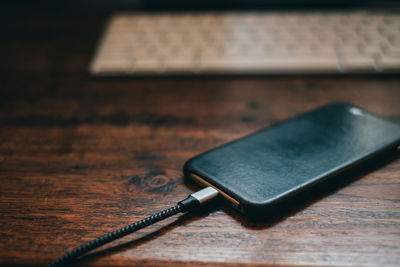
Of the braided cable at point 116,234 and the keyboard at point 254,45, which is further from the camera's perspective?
the keyboard at point 254,45

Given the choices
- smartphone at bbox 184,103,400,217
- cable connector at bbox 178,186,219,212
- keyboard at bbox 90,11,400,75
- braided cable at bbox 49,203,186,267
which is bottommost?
braided cable at bbox 49,203,186,267

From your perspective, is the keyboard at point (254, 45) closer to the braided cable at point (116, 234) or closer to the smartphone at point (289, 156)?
the smartphone at point (289, 156)

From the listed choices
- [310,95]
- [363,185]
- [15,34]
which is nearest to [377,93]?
[310,95]

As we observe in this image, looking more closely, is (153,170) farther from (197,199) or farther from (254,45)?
(254,45)

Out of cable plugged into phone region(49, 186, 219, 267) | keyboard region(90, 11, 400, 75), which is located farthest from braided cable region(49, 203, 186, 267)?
keyboard region(90, 11, 400, 75)

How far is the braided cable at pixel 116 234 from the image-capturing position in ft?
0.93

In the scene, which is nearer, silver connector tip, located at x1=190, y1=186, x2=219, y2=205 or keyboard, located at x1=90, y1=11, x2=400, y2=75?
silver connector tip, located at x1=190, y1=186, x2=219, y2=205

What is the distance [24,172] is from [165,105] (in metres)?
0.21

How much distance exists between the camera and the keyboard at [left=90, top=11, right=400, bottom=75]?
1.85 ft

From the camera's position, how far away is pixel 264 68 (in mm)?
563

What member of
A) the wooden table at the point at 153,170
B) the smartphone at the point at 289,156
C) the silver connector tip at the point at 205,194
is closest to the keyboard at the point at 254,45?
the wooden table at the point at 153,170

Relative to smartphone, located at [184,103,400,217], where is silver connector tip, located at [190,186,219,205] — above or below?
below

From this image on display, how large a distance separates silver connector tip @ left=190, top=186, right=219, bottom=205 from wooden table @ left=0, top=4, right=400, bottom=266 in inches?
0.6

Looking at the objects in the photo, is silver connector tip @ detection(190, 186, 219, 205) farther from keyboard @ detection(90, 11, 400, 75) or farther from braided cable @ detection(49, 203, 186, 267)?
keyboard @ detection(90, 11, 400, 75)
